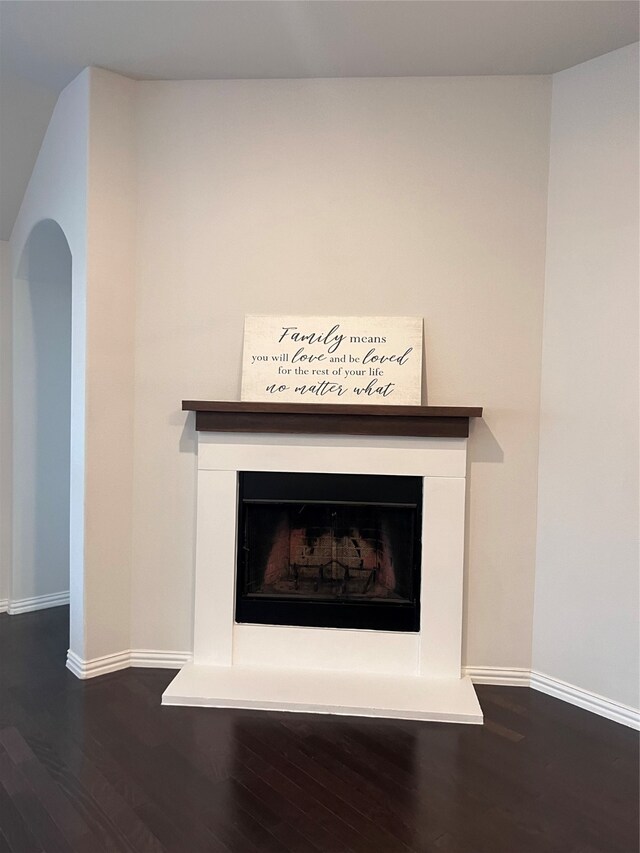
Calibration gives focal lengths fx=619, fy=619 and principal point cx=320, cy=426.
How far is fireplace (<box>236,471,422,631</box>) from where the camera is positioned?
8.97 ft

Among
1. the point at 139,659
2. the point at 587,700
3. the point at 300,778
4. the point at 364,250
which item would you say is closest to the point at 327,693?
the point at 300,778

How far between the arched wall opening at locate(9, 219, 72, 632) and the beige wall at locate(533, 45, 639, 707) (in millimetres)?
2564

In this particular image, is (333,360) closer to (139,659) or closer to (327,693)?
(327,693)

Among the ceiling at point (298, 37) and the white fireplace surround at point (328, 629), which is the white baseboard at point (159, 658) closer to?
the white fireplace surround at point (328, 629)

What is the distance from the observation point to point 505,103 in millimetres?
2654

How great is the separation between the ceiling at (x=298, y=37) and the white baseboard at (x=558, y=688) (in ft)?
8.47

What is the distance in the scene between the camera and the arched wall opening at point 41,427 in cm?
342

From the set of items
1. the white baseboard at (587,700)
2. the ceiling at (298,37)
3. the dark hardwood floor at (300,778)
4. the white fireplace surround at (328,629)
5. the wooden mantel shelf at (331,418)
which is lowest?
the dark hardwood floor at (300,778)

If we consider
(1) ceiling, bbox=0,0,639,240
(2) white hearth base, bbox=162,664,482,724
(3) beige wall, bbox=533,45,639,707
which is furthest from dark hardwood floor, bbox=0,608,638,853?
(1) ceiling, bbox=0,0,639,240

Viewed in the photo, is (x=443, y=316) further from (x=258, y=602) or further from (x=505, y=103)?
(x=258, y=602)

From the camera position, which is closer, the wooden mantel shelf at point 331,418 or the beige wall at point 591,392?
the beige wall at point 591,392

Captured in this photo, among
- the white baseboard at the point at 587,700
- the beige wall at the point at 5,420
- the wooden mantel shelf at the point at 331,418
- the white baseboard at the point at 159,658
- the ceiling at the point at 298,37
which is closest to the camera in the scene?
the ceiling at the point at 298,37

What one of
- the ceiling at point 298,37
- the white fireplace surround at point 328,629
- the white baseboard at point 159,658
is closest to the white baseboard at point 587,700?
the white fireplace surround at point 328,629

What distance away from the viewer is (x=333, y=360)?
8.96 ft
